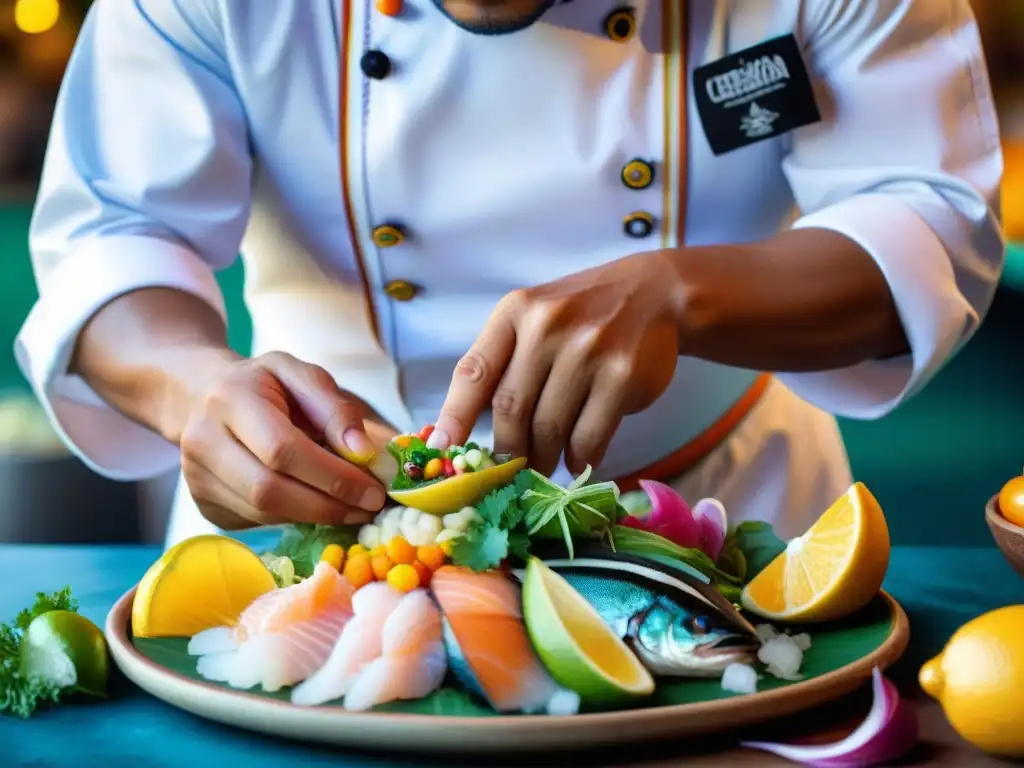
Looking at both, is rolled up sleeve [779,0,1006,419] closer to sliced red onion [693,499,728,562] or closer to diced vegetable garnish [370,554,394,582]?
sliced red onion [693,499,728,562]

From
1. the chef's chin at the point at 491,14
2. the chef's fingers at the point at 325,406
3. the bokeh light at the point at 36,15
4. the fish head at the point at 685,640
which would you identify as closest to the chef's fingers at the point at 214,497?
the chef's fingers at the point at 325,406

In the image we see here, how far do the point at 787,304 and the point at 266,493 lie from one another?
0.61 metres

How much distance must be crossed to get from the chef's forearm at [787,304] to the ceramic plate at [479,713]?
1.41 feet

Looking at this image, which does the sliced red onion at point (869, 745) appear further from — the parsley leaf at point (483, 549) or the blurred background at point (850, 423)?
the blurred background at point (850, 423)

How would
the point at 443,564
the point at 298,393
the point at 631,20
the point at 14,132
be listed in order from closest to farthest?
1. the point at 443,564
2. the point at 298,393
3. the point at 631,20
4. the point at 14,132

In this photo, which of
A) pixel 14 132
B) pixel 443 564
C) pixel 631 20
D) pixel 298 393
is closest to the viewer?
pixel 443 564

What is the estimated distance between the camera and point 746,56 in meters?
1.51

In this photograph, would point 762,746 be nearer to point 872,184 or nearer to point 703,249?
point 703,249

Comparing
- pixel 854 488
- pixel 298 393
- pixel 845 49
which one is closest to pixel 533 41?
pixel 845 49

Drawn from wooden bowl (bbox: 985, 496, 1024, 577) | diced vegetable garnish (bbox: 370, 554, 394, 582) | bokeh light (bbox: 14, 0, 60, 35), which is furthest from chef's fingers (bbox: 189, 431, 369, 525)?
bokeh light (bbox: 14, 0, 60, 35)

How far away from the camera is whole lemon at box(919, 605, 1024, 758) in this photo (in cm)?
86

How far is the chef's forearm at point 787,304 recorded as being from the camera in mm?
1318

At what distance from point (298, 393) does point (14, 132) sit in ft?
10.3

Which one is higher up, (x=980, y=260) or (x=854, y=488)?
(x=980, y=260)
